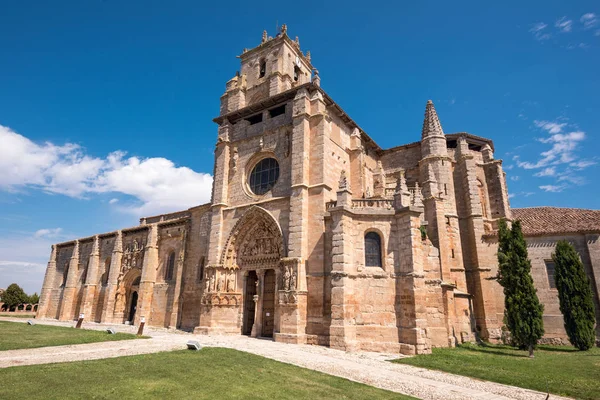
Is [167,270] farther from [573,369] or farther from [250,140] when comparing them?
[573,369]

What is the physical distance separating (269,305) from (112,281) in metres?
16.1

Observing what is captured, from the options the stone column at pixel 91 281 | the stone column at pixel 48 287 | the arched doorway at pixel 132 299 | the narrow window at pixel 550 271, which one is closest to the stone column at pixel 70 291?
the stone column at pixel 91 281

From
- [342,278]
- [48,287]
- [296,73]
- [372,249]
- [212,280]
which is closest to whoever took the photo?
[342,278]

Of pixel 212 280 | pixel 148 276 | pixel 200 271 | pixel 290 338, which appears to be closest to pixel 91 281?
pixel 148 276

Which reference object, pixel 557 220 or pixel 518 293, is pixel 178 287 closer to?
pixel 518 293

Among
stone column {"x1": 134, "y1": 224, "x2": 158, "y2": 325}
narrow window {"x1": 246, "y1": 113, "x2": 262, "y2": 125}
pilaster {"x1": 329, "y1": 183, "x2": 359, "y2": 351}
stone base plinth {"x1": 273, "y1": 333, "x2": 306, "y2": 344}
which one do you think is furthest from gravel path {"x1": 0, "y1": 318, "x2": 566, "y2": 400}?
narrow window {"x1": 246, "y1": 113, "x2": 262, "y2": 125}

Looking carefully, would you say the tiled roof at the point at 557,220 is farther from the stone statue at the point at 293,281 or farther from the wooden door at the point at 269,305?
the wooden door at the point at 269,305

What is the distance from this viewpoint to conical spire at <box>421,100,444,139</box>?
2277 centimetres

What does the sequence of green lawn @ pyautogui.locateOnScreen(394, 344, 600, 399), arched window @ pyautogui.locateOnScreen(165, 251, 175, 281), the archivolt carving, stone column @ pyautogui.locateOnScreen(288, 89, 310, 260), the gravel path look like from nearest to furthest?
the gravel path → green lawn @ pyautogui.locateOnScreen(394, 344, 600, 399) → stone column @ pyautogui.locateOnScreen(288, 89, 310, 260) → the archivolt carving → arched window @ pyautogui.locateOnScreen(165, 251, 175, 281)

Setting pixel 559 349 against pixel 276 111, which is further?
pixel 276 111

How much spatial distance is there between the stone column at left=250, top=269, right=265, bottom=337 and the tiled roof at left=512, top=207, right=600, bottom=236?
15817 mm

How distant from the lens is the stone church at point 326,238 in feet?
51.6

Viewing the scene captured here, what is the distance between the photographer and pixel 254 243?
20078 mm

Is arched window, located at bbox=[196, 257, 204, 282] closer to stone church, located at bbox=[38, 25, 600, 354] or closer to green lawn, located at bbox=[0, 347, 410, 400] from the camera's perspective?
stone church, located at bbox=[38, 25, 600, 354]
